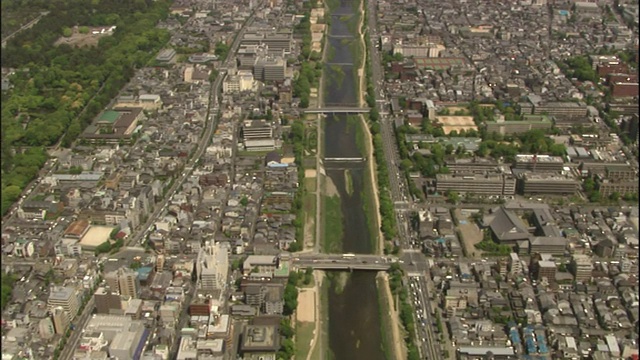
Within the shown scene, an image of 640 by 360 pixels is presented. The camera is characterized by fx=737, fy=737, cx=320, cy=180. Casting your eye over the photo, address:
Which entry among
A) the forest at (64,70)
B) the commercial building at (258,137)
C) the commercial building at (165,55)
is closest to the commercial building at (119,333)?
the forest at (64,70)

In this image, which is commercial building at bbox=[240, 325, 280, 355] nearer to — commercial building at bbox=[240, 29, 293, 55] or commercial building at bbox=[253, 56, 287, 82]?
commercial building at bbox=[253, 56, 287, 82]

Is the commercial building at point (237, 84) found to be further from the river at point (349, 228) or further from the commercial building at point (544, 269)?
the commercial building at point (544, 269)

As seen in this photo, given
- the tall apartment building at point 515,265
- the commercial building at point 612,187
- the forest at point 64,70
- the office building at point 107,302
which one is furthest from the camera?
the forest at point 64,70

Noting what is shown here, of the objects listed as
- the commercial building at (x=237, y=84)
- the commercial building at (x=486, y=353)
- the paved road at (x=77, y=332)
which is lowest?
the commercial building at (x=486, y=353)

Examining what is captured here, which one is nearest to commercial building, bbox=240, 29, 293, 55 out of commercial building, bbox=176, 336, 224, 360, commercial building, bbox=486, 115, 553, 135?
commercial building, bbox=486, 115, 553, 135

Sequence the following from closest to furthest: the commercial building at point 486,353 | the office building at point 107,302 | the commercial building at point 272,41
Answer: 1. the commercial building at point 486,353
2. the office building at point 107,302
3. the commercial building at point 272,41

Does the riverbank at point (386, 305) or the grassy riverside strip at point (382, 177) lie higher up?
the grassy riverside strip at point (382, 177)

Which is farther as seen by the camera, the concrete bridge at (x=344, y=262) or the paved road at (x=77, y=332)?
the concrete bridge at (x=344, y=262)
